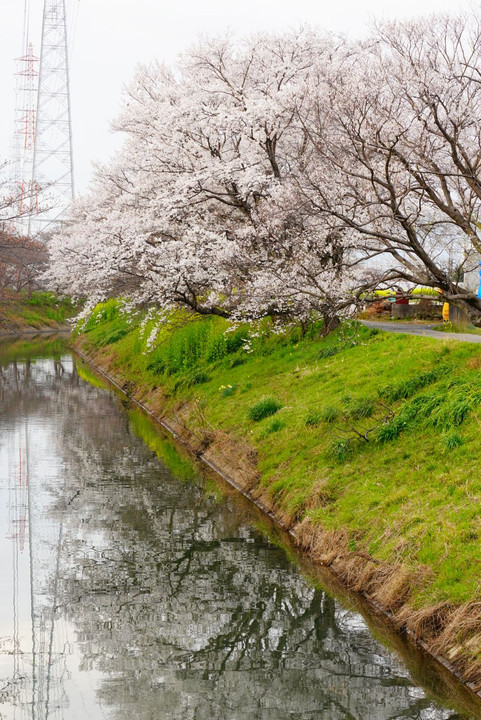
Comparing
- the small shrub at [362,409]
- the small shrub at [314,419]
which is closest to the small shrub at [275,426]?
the small shrub at [314,419]

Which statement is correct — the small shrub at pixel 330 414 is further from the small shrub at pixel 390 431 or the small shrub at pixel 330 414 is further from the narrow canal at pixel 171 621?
the narrow canal at pixel 171 621

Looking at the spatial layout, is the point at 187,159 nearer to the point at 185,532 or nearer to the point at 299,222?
the point at 299,222

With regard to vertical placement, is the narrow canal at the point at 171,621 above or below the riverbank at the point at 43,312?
below

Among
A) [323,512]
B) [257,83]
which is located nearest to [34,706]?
[323,512]

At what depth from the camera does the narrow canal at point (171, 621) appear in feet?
29.7

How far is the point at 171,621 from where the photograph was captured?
36.6 feet

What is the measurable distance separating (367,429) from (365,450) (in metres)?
0.58

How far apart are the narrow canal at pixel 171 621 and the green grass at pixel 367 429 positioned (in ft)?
3.46

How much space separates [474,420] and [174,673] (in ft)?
21.4

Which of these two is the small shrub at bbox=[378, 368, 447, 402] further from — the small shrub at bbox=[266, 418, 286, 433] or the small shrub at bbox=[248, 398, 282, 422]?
the small shrub at bbox=[248, 398, 282, 422]

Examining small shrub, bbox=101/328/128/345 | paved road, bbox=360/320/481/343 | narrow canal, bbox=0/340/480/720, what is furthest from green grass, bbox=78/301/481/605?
small shrub, bbox=101/328/128/345

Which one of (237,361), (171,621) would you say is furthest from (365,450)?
(237,361)

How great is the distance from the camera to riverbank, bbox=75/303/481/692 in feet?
33.8

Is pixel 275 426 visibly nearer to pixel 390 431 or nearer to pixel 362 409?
pixel 362 409
